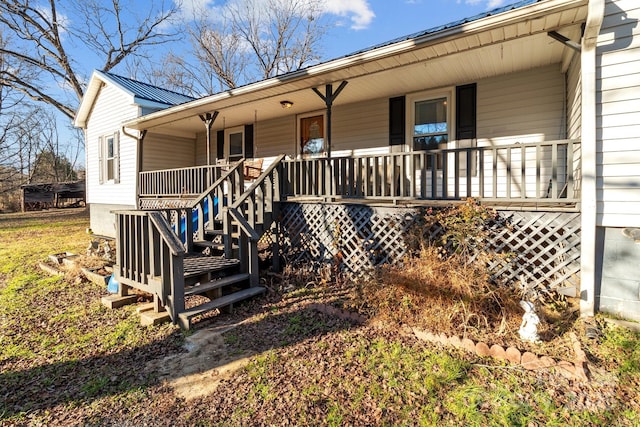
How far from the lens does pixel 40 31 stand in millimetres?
18344

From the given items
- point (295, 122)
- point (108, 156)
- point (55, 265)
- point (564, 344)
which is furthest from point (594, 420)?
point (108, 156)

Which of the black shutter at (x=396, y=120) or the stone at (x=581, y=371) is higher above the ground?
the black shutter at (x=396, y=120)

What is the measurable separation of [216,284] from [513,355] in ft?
11.5

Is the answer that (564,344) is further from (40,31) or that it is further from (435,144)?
(40,31)

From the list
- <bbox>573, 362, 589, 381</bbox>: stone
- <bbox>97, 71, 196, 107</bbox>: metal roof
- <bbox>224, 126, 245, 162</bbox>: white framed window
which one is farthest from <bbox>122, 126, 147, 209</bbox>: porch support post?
<bbox>573, 362, 589, 381</bbox>: stone

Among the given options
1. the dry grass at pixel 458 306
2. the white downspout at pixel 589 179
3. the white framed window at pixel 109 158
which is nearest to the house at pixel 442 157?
the white downspout at pixel 589 179

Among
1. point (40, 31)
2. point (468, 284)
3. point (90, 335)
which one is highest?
point (40, 31)

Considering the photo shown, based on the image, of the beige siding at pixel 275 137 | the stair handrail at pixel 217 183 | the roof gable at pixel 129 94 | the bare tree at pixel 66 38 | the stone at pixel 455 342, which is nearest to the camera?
the stone at pixel 455 342

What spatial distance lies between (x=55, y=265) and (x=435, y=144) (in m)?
8.65

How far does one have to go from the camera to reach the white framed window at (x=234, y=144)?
1042 cm

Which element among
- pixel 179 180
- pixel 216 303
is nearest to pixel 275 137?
pixel 179 180

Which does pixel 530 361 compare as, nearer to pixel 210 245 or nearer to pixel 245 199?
pixel 245 199

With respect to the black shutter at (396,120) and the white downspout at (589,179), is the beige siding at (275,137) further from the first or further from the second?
the white downspout at (589,179)

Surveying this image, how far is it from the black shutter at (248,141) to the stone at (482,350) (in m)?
→ 8.23
